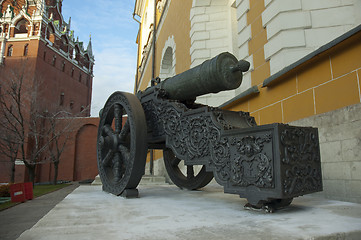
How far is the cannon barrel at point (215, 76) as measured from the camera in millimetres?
2457

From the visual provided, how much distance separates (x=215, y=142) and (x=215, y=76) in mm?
647

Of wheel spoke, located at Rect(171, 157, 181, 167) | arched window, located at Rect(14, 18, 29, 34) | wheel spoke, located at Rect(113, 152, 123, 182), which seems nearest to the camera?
wheel spoke, located at Rect(113, 152, 123, 182)

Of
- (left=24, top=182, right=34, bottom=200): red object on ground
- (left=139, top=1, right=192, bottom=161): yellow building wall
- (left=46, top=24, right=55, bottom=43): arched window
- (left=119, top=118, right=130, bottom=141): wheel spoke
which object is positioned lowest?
(left=24, top=182, right=34, bottom=200): red object on ground

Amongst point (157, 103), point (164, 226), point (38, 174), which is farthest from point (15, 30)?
point (164, 226)

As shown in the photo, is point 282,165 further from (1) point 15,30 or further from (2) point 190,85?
(1) point 15,30

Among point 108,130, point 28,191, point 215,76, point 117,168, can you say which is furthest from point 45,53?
point 215,76

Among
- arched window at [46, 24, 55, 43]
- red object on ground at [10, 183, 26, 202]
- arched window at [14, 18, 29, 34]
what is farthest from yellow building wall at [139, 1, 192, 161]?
arched window at [14, 18, 29, 34]

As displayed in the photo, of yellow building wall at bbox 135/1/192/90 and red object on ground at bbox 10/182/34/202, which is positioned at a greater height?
yellow building wall at bbox 135/1/192/90

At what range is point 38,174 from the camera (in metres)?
20.6

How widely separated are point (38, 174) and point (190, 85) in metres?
21.4

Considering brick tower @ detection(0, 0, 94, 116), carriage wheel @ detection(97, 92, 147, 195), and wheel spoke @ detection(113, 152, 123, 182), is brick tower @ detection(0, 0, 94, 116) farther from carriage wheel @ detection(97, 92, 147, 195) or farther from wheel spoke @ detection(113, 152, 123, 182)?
wheel spoke @ detection(113, 152, 123, 182)

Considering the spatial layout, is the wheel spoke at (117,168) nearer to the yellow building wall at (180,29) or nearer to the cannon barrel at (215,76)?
the cannon barrel at (215,76)

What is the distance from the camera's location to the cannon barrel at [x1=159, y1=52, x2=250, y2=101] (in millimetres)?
2457

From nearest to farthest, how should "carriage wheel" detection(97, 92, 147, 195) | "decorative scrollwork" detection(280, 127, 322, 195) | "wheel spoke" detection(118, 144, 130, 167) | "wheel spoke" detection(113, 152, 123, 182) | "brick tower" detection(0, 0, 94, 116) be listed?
"decorative scrollwork" detection(280, 127, 322, 195)
"carriage wheel" detection(97, 92, 147, 195)
"wheel spoke" detection(118, 144, 130, 167)
"wheel spoke" detection(113, 152, 123, 182)
"brick tower" detection(0, 0, 94, 116)
